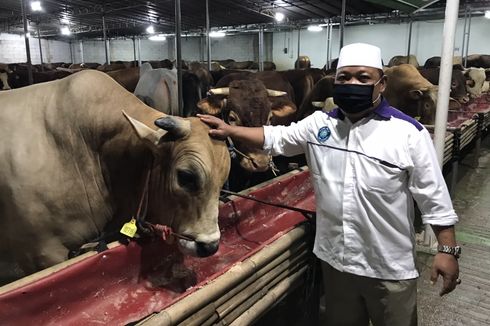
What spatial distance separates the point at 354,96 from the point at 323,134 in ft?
0.92

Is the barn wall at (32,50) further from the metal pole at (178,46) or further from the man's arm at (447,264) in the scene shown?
the man's arm at (447,264)

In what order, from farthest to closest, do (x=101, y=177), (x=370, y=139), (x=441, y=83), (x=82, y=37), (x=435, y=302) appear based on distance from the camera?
(x=82, y=37) < (x=441, y=83) < (x=435, y=302) < (x=101, y=177) < (x=370, y=139)

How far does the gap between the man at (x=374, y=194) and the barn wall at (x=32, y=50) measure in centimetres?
2344

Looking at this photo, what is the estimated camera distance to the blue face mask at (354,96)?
212cm

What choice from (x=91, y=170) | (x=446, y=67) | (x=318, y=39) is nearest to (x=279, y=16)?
(x=318, y=39)

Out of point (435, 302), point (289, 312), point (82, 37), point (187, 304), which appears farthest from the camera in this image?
point (82, 37)

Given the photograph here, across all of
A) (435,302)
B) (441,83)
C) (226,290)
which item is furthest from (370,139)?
(441,83)

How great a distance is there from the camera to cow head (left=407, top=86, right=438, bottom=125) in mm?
7348

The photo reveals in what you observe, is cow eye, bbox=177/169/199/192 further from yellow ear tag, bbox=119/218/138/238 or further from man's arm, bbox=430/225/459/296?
man's arm, bbox=430/225/459/296

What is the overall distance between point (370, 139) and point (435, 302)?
6.77 feet

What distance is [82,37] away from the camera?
24.8 m

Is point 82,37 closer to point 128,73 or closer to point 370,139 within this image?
point 128,73

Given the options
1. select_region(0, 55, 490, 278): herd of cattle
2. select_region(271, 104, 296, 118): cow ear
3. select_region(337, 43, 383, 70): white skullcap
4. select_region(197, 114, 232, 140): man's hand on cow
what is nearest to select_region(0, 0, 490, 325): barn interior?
select_region(0, 55, 490, 278): herd of cattle

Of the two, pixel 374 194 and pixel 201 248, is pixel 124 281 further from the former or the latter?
pixel 374 194
